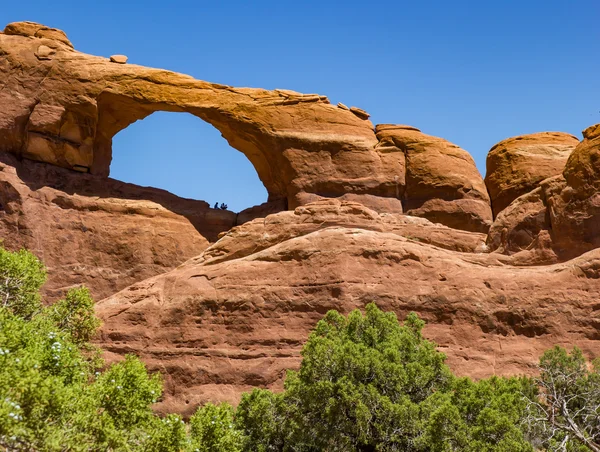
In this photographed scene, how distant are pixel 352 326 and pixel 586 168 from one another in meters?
12.8

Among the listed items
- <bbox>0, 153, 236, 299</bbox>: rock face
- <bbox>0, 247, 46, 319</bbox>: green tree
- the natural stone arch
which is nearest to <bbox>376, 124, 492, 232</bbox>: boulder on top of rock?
the natural stone arch

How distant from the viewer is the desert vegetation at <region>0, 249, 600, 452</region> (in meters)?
14.0

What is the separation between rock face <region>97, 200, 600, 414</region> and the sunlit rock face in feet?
0.19

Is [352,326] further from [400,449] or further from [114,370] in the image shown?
[114,370]

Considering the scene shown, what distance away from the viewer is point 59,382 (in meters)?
14.4

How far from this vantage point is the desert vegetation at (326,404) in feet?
45.9

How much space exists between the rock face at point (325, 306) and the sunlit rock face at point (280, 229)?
0.06 meters

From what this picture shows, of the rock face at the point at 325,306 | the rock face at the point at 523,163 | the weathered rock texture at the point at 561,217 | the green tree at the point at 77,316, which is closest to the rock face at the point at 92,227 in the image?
the rock face at the point at 325,306

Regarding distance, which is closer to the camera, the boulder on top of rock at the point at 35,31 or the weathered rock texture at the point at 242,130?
the weathered rock texture at the point at 242,130

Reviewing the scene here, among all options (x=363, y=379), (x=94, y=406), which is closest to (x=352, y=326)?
(x=363, y=379)

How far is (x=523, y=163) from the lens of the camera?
40844 millimetres

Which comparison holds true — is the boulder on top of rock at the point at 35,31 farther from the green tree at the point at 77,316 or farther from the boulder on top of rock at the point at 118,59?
the green tree at the point at 77,316

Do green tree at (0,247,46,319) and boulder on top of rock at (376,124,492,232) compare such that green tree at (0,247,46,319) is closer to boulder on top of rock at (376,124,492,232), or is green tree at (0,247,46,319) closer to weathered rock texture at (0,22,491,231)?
weathered rock texture at (0,22,491,231)

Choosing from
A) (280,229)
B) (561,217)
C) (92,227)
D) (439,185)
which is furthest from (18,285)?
(439,185)
